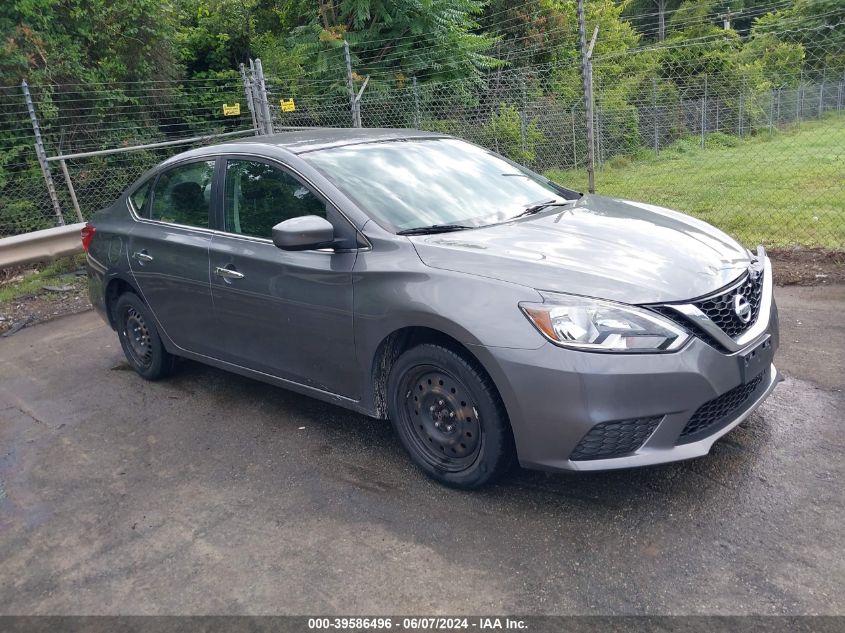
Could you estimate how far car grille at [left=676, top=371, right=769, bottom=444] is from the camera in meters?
3.25

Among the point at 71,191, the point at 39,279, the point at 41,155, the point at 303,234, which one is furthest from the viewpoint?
the point at 71,191

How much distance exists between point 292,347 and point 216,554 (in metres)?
1.27

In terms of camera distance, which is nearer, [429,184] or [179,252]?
[429,184]

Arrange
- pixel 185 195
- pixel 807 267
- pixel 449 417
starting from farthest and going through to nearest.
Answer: pixel 807 267, pixel 185 195, pixel 449 417

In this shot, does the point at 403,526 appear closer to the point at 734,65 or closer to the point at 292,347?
the point at 292,347

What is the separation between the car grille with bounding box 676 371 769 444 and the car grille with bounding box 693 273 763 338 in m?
0.25

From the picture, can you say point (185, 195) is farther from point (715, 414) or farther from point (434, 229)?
point (715, 414)

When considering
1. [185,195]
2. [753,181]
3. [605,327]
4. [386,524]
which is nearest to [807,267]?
[605,327]

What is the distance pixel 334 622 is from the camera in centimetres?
284

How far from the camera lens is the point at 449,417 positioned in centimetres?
361

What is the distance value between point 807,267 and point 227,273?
5.21 m

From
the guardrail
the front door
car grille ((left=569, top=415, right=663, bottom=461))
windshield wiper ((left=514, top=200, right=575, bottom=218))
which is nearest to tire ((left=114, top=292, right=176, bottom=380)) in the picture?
the front door

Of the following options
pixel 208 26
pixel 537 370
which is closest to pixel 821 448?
pixel 537 370

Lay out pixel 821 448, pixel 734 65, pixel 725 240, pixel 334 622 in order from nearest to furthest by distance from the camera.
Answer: pixel 334 622, pixel 821 448, pixel 725 240, pixel 734 65
